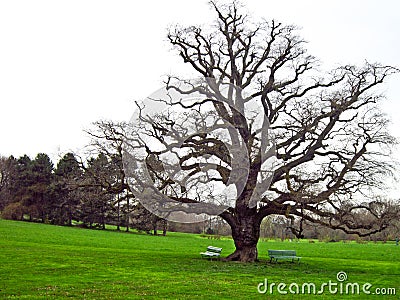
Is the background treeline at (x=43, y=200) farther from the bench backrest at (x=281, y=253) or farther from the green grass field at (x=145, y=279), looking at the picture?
the green grass field at (x=145, y=279)

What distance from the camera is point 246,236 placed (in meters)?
26.0

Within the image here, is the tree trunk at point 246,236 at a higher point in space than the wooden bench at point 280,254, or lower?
higher

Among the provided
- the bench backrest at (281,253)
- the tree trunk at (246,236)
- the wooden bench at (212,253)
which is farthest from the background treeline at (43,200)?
the tree trunk at (246,236)

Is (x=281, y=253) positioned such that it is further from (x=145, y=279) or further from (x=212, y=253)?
(x=145, y=279)

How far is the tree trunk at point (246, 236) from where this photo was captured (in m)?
26.0

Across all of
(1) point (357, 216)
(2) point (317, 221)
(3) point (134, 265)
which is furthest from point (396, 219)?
(3) point (134, 265)

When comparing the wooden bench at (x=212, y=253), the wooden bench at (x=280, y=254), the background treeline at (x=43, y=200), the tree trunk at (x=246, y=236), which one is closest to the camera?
the tree trunk at (x=246, y=236)

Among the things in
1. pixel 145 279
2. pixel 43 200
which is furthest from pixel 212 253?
pixel 43 200

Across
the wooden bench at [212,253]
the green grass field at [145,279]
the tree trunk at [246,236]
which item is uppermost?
the tree trunk at [246,236]

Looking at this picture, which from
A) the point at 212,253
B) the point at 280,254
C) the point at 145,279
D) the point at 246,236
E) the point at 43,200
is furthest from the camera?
the point at 43,200

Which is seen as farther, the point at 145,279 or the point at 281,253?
the point at 281,253

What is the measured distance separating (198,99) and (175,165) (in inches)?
166

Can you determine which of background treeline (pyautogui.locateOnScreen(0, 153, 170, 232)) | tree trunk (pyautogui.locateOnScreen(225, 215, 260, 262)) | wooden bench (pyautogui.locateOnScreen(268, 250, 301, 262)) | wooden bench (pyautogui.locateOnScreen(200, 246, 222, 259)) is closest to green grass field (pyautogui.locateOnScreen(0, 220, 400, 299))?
tree trunk (pyautogui.locateOnScreen(225, 215, 260, 262))

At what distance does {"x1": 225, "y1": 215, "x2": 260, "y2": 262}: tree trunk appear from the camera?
26016 mm
